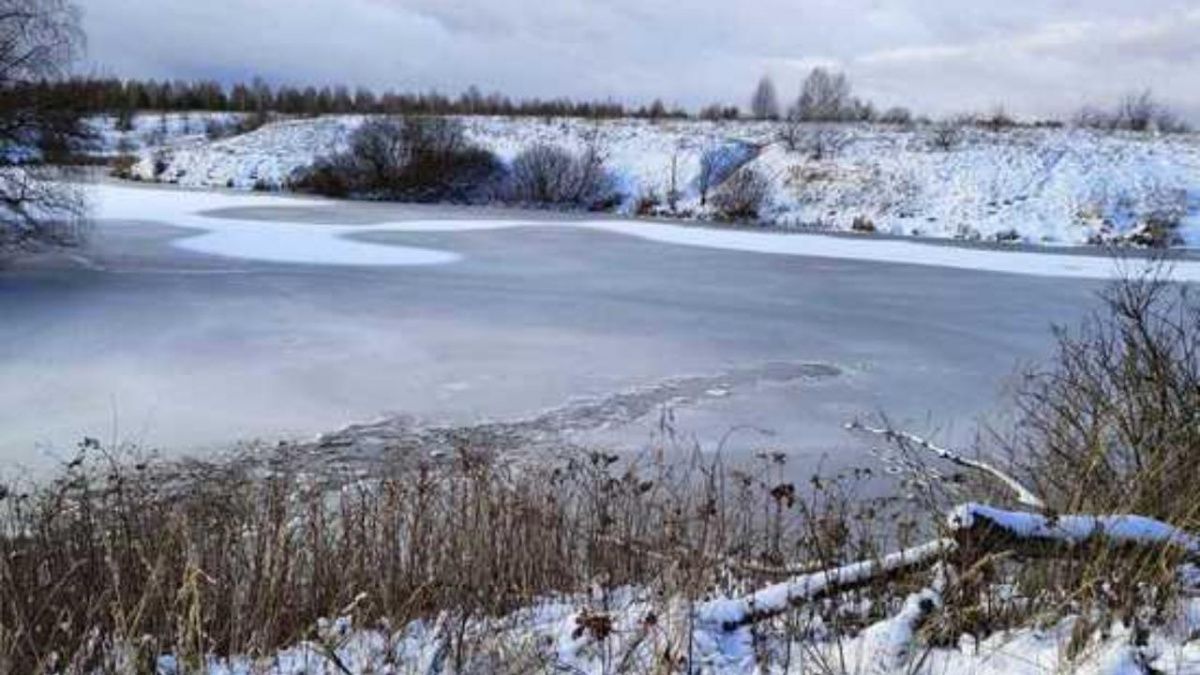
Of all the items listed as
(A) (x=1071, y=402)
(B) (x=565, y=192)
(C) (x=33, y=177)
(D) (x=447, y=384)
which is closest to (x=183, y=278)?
(C) (x=33, y=177)

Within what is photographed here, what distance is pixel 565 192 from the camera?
107 feet

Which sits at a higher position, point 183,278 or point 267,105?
point 267,105

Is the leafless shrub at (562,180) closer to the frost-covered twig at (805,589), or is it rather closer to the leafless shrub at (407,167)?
the leafless shrub at (407,167)

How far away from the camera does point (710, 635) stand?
2895 millimetres

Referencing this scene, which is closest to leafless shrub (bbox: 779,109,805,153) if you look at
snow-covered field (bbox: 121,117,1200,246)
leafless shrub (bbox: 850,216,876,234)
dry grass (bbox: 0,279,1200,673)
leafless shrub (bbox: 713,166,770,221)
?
snow-covered field (bbox: 121,117,1200,246)

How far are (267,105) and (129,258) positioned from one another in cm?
3977

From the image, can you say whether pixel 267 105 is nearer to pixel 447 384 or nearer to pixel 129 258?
pixel 129 258

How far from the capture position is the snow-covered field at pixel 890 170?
2717 cm

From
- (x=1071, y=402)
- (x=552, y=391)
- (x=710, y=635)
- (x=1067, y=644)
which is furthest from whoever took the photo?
(x=552, y=391)

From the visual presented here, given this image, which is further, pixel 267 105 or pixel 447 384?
pixel 267 105

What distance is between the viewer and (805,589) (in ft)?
9.71

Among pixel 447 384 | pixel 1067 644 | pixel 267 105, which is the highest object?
pixel 267 105

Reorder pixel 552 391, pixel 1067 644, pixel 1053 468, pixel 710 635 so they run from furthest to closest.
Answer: pixel 552 391 < pixel 1053 468 < pixel 710 635 < pixel 1067 644

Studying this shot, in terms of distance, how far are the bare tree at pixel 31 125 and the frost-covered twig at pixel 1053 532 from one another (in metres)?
14.9
